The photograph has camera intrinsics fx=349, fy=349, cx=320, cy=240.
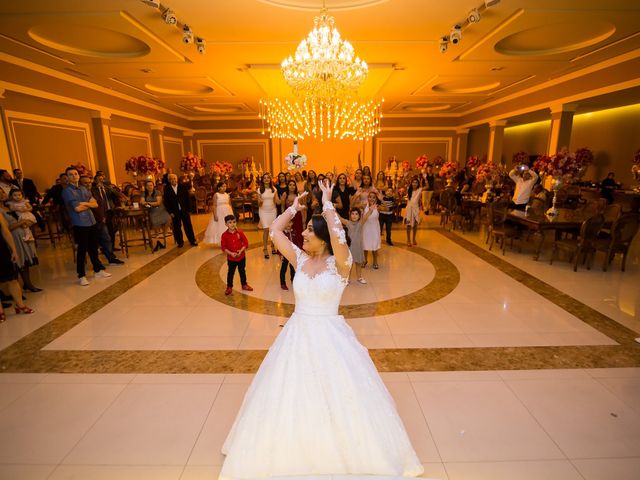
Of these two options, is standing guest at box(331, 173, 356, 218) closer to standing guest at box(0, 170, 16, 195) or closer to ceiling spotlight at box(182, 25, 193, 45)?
ceiling spotlight at box(182, 25, 193, 45)

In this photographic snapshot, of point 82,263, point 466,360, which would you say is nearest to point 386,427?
point 466,360

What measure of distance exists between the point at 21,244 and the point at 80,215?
81cm

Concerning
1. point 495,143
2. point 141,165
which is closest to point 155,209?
point 141,165

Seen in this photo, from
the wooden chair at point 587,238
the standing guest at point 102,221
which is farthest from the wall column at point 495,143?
the standing guest at point 102,221

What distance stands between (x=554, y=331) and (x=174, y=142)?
602 inches

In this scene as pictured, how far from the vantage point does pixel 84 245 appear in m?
Result: 5.43

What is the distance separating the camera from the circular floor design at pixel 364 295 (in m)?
4.54

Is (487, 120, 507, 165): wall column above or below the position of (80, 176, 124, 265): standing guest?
above

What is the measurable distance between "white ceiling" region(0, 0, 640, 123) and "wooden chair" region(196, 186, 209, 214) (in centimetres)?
337

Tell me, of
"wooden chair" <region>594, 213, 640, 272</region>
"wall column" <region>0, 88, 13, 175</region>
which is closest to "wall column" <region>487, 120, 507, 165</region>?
"wooden chair" <region>594, 213, 640, 272</region>

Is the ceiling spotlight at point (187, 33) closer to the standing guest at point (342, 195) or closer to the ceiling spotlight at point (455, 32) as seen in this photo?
the standing guest at point (342, 195)

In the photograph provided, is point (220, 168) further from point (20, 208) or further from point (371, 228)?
point (371, 228)

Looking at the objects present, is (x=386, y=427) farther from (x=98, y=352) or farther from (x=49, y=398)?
(x=98, y=352)

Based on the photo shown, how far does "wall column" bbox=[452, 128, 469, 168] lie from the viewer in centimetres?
1644
